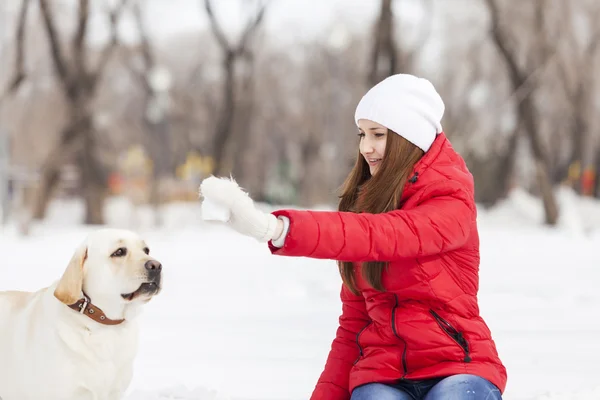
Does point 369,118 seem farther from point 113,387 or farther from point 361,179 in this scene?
point 113,387

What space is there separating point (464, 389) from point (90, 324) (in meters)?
1.48

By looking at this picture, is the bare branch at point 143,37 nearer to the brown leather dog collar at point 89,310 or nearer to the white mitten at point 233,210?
the brown leather dog collar at point 89,310

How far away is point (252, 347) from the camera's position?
18.5 feet

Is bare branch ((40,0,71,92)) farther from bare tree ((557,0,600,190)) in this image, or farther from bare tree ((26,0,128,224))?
bare tree ((557,0,600,190))

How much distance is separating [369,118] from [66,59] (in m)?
14.3

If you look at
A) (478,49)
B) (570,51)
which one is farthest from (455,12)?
(570,51)

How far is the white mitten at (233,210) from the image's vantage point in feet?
6.91

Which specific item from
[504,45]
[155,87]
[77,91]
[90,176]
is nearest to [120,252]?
[77,91]

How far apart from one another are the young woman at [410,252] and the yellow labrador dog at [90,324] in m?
0.88

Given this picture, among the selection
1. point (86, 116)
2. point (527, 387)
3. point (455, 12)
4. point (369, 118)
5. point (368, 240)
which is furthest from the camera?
Answer: point (455, 12)

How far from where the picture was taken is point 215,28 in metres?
17.8

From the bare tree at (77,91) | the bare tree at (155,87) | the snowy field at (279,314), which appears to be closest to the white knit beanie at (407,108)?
the snowy field at (279,314)

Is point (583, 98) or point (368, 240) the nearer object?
point (368, 240)

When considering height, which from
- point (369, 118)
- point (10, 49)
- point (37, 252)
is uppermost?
point (369, 118)
